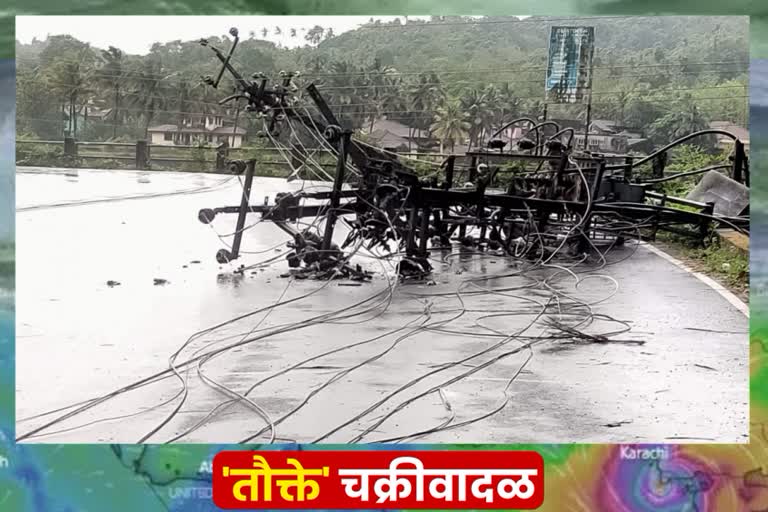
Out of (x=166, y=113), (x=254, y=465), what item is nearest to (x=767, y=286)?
(x=254, y=465)

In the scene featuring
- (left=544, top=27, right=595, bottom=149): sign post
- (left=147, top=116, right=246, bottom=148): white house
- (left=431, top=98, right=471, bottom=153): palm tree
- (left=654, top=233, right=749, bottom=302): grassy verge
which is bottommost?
(left=654, top=233, right=749, bottom=302): grassy verge

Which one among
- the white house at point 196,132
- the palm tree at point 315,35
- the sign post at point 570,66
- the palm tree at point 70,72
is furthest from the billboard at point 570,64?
the palm tree at point 70,72

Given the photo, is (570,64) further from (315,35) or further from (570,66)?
(315,35)

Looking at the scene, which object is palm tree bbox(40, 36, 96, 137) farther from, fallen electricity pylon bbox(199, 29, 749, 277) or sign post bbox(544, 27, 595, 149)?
sign post bbox(544, 27, 595, 149)

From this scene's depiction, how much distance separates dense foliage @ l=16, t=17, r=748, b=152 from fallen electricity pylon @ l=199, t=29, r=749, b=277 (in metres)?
0.12

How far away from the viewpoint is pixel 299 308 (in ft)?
15.9

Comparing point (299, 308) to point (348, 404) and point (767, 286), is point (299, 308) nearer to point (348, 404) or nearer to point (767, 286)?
point (348, 404)

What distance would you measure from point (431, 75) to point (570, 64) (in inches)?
29.5

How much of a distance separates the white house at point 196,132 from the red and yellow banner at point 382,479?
164cm

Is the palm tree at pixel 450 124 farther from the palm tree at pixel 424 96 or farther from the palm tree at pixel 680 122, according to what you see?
the palm tree at pixel 680 122

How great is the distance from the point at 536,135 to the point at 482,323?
107 centimetres

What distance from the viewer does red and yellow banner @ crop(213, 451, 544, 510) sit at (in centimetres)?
435

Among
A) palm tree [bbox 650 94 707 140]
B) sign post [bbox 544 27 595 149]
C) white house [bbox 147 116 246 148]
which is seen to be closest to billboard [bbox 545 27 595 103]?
sign post [bbox 544 27 595 149]

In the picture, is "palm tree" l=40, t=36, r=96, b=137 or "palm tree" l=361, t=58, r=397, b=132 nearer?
"palm tree" l=40, t=36, r=96, b=137
